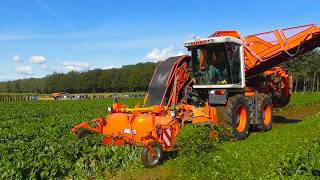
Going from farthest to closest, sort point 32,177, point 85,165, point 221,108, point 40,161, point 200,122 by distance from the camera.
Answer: point 221,108 → point 200,122 → point 85,165 → point 40,161 → point 32,177

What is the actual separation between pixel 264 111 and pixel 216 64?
3.59 meters

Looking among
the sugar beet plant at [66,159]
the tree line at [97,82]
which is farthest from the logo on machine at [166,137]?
the tree line at [97,82]

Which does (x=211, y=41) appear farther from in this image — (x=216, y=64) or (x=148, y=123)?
(x=148, y=123)

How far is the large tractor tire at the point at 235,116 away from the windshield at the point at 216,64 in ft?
2.19

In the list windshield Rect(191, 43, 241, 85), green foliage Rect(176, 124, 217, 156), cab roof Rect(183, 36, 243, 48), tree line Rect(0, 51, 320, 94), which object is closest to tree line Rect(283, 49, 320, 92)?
tree line Rect(0, 51, 320, 94)

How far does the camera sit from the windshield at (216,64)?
13.3m


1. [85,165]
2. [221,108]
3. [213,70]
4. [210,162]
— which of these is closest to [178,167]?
[210,162]

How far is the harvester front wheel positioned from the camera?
964cm

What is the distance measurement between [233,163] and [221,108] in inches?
161

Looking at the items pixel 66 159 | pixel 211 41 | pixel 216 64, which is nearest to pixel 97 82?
pixel 216 64

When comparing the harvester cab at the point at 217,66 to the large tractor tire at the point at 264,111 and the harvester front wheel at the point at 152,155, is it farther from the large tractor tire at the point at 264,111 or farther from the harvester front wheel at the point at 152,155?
the harvester front wheel at the point at 152,155

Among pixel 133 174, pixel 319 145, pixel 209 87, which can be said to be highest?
pixel 209 87

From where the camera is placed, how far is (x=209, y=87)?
1330 centimetres

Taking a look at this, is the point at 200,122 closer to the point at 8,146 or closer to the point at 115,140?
the point at 115,140
